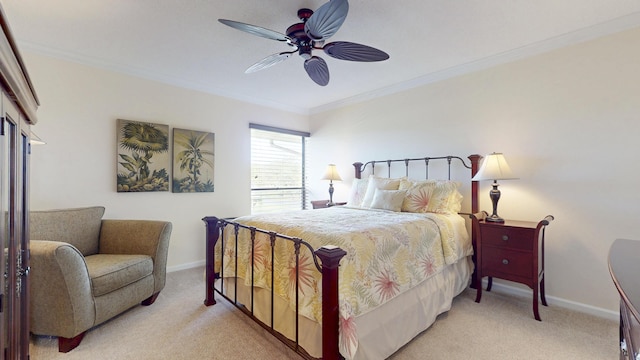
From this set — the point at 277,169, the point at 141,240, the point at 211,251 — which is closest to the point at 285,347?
the point at 211,251

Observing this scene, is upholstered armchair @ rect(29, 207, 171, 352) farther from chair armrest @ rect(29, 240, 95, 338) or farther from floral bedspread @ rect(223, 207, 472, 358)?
floral bedspread @ rect(223, 207, 472, 358)

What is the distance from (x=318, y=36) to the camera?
191 centimetres

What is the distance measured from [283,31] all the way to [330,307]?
2254mm

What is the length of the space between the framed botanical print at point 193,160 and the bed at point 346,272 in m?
1.34

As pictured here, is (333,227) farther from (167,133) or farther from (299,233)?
(167,133)

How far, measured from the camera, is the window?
14.6ft

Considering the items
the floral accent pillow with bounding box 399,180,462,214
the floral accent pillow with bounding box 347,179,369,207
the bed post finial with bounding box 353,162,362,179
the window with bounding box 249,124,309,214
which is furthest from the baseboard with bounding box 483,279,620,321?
the window with bounding box 249,124,309,214

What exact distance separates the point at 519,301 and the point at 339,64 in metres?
3.01

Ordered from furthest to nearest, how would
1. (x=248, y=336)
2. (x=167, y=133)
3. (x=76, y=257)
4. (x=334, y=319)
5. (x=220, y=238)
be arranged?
(x=167, y=133), (x=220, y=238), (x=248, y=336), (x=76, y=257), (x=334, y=319)

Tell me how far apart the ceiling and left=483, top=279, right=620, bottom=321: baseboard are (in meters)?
2.34

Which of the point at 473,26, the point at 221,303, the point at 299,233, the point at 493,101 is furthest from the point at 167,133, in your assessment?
the point at 493,101

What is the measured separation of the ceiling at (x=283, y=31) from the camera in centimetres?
208

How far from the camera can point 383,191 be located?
124 inches

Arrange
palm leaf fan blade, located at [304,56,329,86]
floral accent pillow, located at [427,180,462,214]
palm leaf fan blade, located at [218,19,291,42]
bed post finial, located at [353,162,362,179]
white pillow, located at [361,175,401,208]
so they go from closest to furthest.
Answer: palm leaf fan blade, located at [218,19,291,42]
palm leaf fan blade, located at [304,56,329,86]
floral accent pillow, located at [427,180,462,214]
white pillow, located at [361,175,401,208]
bed post finial, located at [353,162,362,179]
